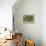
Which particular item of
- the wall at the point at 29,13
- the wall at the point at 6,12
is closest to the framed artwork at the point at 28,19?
the wall at the point at 29,13

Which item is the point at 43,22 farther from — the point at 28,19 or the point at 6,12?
the point at 6,12

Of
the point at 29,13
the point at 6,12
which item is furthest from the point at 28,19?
the point at 6,12

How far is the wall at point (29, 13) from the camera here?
5102mm

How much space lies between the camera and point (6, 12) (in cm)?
398

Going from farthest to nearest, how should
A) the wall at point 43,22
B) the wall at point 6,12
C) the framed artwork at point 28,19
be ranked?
the framed artwork at point 28,19, the wall at point 43,22, the wall at point 6,12

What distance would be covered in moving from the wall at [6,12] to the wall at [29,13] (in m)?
1.10

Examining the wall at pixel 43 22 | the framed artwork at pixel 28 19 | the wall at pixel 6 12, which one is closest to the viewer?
the wall at pixel 6 12

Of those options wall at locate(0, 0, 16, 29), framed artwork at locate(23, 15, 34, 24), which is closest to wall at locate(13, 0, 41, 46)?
framed artwork at locate(23, 15, 34, 24)

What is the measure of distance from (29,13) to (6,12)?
144cm

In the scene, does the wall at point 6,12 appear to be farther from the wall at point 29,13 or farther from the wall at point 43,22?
the wall at point 43,22

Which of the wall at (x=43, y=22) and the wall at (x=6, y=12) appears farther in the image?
the wall at (x=43, y=22)

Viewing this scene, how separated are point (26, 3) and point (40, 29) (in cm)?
136

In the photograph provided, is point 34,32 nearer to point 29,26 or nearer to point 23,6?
point 29,26

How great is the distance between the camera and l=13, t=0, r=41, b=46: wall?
5.10 m
